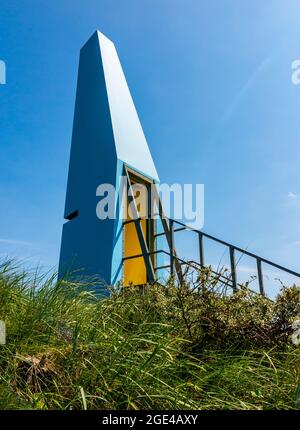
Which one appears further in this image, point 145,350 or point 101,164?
point 101,164

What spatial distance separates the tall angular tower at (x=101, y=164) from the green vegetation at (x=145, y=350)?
4.11 meters

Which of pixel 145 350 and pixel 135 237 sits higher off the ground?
pixel 135 237

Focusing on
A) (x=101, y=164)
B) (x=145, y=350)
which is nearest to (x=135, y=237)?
(x=101, y=164)

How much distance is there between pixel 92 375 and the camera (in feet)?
7.29

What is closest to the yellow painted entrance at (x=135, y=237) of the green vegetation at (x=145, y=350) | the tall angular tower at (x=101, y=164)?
the tall angular tower at (x=101, y=164)

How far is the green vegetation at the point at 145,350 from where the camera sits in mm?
2162

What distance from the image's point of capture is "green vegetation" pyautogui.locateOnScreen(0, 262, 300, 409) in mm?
2162

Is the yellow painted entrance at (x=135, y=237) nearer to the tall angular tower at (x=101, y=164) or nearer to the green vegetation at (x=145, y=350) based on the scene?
the tall angular tower at (x=101, y=164)

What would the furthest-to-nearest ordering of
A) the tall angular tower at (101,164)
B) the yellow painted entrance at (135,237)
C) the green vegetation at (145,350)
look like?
the yellow painted entrance at (135,237)
the tall angular tower at (101,164)
the green vegetation at (145,350)

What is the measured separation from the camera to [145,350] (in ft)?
8.66

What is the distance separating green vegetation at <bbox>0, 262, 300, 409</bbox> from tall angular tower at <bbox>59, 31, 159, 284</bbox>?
4109mm

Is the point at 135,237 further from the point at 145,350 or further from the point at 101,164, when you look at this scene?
the point at 145,350

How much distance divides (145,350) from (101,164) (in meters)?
6.18

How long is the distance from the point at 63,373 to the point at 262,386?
4.15 feet
